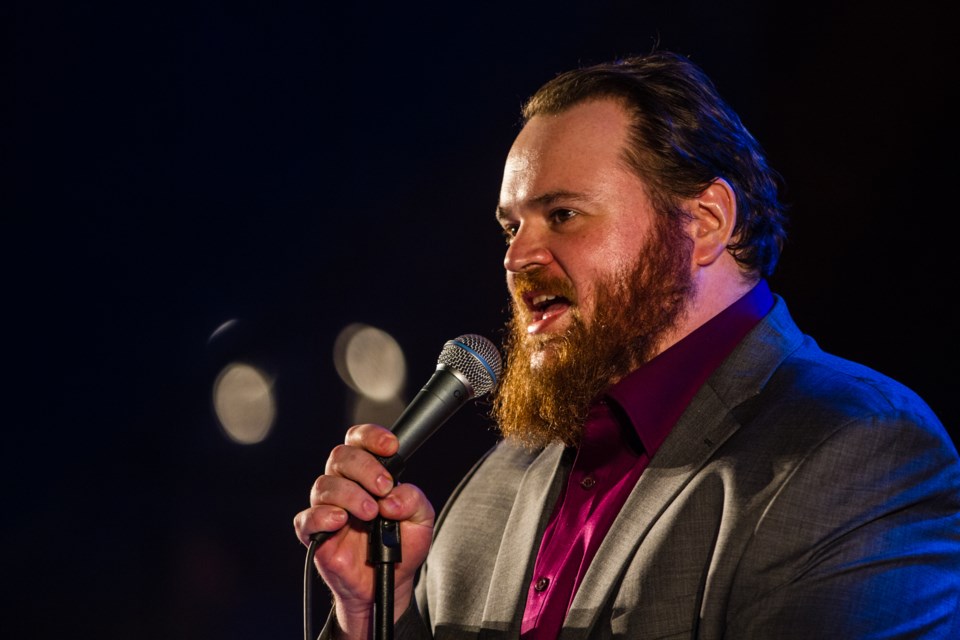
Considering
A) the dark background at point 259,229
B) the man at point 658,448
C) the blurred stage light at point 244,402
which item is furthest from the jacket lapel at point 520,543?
the blurred stage light at point 244,402

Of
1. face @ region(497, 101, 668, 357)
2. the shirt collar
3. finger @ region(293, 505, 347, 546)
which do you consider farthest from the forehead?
finger @ region(293, 505, 347, 546)

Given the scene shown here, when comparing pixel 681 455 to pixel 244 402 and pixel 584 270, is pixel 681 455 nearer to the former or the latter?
pixel 584 270

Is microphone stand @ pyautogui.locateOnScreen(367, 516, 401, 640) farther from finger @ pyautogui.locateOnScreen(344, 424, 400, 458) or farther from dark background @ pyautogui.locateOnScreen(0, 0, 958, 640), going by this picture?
dark background @ pyautogui.locateOnScreen(0, 0, 958, 640)

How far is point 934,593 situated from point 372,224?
8.00 feet

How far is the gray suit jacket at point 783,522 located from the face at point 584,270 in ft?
0.97

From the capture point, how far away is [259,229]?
347 centimetres

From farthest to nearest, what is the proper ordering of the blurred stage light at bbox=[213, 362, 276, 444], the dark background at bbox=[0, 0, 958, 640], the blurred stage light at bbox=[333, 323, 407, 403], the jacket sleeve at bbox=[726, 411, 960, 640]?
the blurred stage light at bbox=[333, 323, 407, 403] < the blurred stage light at bbox=[213, 362, 276, 444] < the dark background at bbox=[0, 0, 958, 640] < the jacket sleeve at bbox=[726, 411, 960, 640]

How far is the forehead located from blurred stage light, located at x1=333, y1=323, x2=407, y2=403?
123 centimetres

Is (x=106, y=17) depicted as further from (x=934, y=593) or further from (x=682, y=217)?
(x=934, y=593)

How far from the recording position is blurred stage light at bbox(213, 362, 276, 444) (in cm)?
342

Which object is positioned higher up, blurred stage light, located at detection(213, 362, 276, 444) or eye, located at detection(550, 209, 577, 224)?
eye, located at detection(550, 209, 577, 224)

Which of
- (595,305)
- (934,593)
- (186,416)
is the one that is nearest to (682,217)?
(595,305)

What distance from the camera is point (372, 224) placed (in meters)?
3.58

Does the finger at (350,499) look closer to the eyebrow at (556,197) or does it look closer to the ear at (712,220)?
the eyebrow at (556,197)
